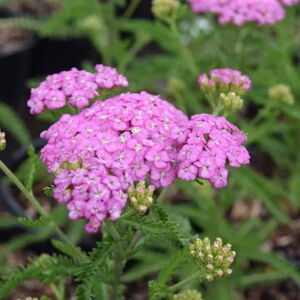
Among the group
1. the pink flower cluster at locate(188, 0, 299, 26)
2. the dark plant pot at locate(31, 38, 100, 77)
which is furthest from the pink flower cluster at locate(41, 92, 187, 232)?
the dark plant pot at locate(31, 38, 100, 77)

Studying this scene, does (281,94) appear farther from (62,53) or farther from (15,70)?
(62,53)

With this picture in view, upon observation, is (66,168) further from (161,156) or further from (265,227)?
(265,227)

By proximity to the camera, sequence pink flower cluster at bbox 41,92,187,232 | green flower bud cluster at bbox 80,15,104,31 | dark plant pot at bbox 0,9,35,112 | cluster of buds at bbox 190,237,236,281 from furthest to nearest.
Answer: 1. dark plant pot at bbox 0,9,35,112
2. green flower bud cluster at bbox 80,15,104,31
3. cluster of buds at bbox 190,237,236,281
4. pink flower cluster at bbox 41,92,187,232

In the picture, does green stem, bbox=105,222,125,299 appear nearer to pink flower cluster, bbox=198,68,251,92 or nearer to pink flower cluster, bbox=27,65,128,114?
pink flower cluster, bbox=27,65,128,114

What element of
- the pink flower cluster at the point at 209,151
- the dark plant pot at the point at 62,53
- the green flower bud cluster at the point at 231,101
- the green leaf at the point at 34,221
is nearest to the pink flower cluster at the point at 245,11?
the green flower bud cluster at the point at 231,101

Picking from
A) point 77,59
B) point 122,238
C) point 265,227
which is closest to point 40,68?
point 77,59

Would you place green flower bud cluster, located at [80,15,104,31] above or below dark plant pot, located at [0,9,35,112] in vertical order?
above
